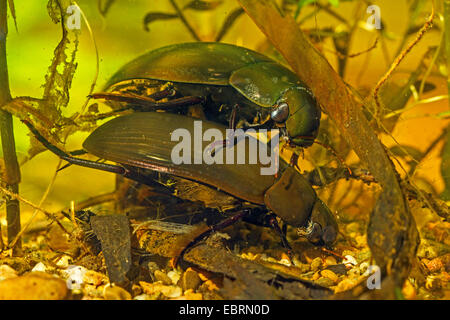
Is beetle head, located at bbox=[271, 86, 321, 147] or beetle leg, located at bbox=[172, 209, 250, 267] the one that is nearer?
beetle leg, located at bbox=[172, 209, 250, 267]

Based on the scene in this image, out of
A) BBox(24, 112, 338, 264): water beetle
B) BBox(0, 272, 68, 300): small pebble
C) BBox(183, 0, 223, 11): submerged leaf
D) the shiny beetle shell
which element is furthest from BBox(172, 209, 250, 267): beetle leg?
BBox(183, 0, 223, 11): submerged leaf

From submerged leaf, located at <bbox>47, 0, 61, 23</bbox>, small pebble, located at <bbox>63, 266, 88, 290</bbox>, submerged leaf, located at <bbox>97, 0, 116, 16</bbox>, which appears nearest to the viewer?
small pebble, located at <bbox>63, 266, 88, 290</bbox>

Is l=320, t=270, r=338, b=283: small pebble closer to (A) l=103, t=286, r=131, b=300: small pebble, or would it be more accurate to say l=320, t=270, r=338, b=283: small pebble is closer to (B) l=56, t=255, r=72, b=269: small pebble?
(A) l=103, t=286, r=131, b=300: small pebble

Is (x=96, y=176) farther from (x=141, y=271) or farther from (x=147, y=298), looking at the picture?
(x=147, y=298)

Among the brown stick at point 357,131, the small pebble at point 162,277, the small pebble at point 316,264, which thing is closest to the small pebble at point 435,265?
the small pebble at point 316,264

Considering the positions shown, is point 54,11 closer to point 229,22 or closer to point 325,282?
point 229,22

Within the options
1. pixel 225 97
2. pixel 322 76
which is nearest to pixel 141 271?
pixel 225 97

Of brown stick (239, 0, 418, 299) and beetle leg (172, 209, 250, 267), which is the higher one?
brown stick (239, 0, 418, 299)

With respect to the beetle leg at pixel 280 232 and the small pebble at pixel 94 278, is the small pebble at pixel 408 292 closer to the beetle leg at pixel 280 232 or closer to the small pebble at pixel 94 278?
the beetle leg at pixel 280 232

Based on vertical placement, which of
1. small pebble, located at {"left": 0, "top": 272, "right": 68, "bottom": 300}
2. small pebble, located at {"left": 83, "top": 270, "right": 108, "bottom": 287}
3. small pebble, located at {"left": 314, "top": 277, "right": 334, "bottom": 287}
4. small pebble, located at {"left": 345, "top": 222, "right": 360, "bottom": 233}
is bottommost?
small pebble, located at {"left": 345, "top": 222, "right": 360, "bottom": 233}
